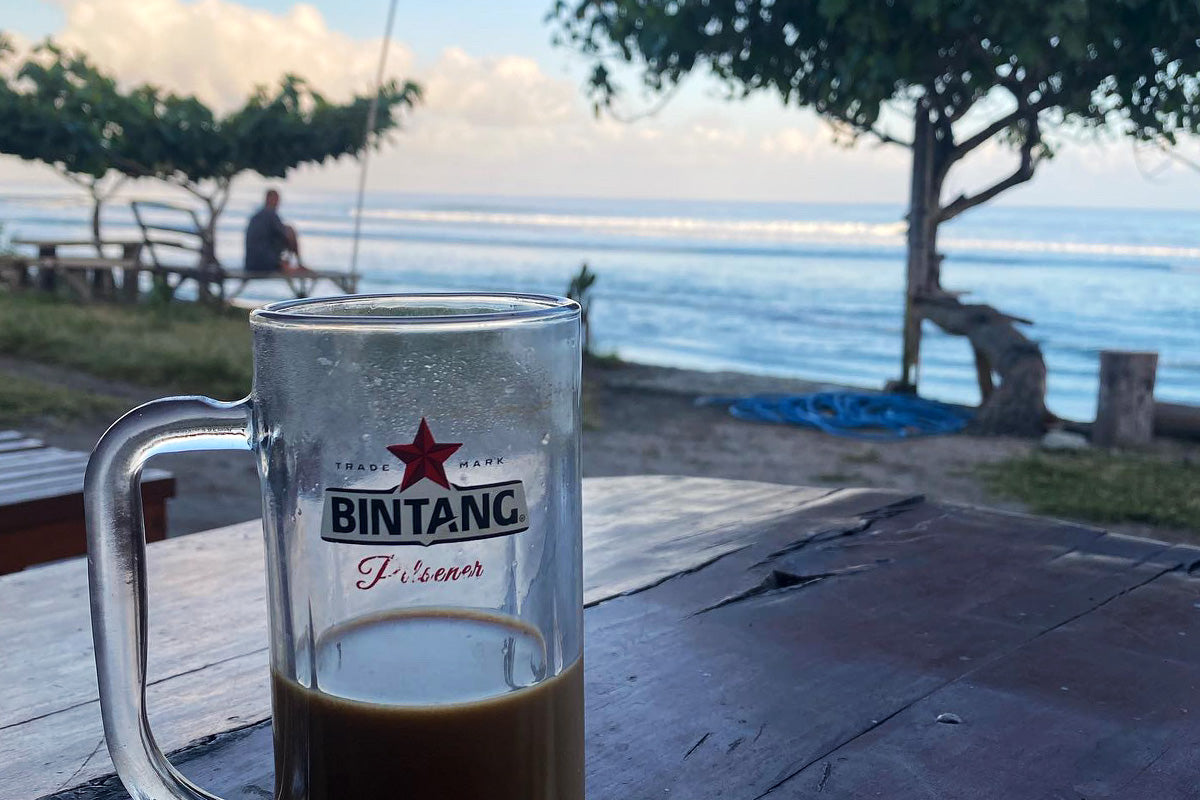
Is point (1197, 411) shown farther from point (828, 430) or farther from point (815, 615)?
point (815, 615)

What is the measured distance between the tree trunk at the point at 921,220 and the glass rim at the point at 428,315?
8.01 meters

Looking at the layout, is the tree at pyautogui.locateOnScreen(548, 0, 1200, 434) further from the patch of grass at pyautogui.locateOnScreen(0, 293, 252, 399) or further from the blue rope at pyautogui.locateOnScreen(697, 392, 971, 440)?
the patch of grass at pyautogui.locateOnScreen(0, 293, 252, 399)

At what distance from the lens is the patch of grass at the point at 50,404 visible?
669cm

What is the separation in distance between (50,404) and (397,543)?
7089 mm

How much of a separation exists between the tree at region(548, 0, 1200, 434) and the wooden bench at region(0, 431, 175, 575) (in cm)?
494

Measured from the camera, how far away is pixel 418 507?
586mm

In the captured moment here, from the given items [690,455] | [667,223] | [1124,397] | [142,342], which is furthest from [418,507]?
[667,223]

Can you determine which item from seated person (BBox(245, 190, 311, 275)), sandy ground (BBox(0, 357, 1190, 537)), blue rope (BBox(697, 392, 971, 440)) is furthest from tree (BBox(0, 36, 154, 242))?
blue rope (BBox(697, 392, 971, 440))

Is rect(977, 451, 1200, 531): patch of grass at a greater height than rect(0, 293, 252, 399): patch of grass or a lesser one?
lesser

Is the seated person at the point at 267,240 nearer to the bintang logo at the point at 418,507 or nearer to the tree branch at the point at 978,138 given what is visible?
the tree branch at the point at 978,138

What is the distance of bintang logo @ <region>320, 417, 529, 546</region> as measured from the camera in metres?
0.59

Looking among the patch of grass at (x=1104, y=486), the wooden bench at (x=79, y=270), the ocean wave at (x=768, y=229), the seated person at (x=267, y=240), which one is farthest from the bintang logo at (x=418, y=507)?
the ocean wave at (x=768, y=229)

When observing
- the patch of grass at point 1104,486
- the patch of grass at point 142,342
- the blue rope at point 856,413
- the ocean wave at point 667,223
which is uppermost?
the ocean wave at point 667,223

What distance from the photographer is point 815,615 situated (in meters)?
1.18
